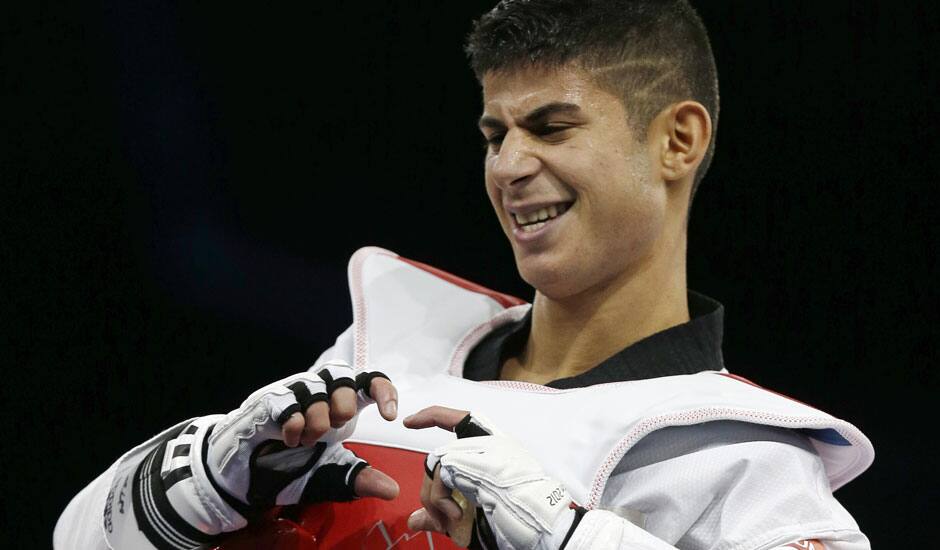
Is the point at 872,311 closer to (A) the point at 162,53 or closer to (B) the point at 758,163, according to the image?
(B) the point at 758,163

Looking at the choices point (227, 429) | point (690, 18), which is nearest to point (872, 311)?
point (690, 18)

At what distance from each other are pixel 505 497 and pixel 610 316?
52cm

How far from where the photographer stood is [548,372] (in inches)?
63.7

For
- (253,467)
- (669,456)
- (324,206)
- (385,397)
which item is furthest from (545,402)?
(324,206)

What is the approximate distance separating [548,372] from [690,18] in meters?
0.58

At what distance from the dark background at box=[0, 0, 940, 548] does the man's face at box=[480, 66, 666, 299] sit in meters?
0.80

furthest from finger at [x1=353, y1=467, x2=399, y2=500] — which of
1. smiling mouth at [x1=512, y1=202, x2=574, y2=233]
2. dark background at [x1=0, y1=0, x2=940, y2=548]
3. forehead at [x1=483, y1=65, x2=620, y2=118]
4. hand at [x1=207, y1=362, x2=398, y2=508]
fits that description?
dark background at [x1=0, y1=0, x2=940, y2=548]

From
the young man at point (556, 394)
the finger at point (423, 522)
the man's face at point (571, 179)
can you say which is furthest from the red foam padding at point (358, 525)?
the man's face at point (571, 179)

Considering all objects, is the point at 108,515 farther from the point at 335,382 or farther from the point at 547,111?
the point at 547,111

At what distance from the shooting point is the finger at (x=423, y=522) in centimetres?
117

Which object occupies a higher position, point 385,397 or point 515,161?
point 515,161

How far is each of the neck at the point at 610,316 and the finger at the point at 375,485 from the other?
0.41 metres

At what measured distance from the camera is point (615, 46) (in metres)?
1.54

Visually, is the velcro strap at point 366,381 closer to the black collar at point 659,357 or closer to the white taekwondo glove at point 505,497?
the white taekwondo glove at point 505,497
